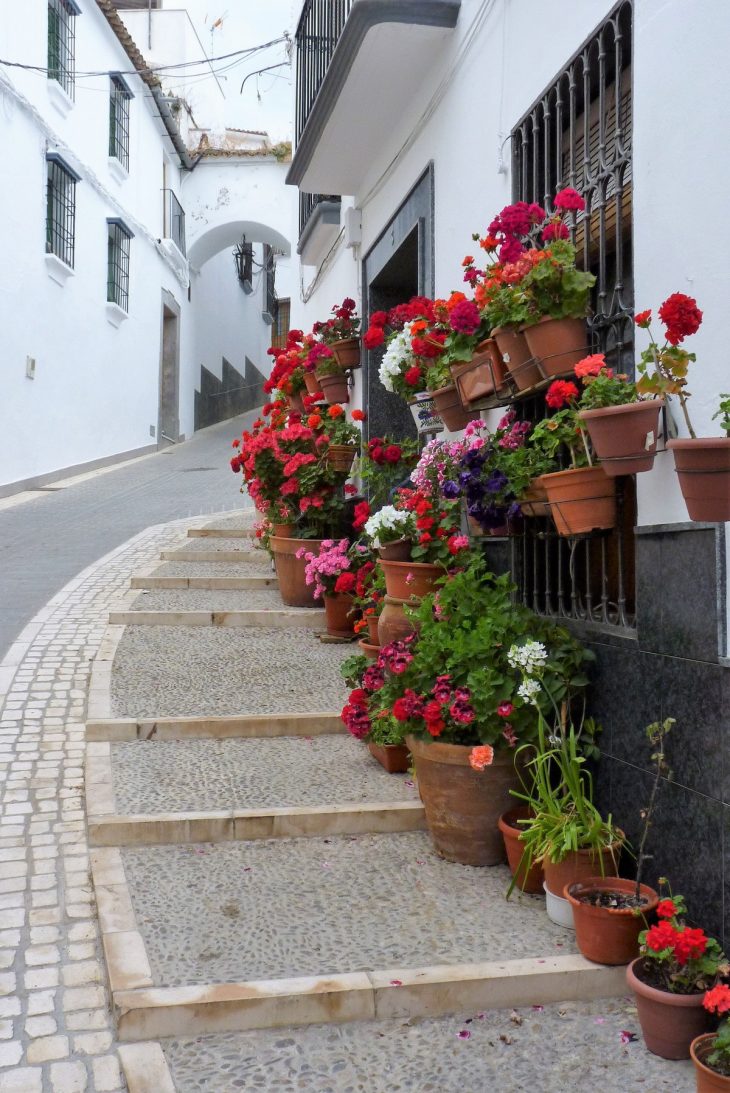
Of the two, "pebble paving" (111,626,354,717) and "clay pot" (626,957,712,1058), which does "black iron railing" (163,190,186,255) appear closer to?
"pebble paving" (111,626,354,717)

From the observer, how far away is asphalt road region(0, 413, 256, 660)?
7988 millimetres

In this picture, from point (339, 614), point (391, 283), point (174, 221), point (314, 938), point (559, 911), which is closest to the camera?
point (314, 938)

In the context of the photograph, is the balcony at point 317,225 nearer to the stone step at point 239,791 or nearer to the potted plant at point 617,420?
the stone step at point 239,791

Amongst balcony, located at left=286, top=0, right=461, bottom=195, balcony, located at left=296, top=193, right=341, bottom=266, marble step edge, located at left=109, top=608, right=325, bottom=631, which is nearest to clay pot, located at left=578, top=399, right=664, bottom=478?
balcony, located at left=286, top=0, right=461, bottom=195

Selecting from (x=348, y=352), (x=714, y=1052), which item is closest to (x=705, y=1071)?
(x=714, y=1052)

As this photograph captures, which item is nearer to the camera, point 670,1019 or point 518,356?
point 670,1019

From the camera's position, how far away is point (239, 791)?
388 cm

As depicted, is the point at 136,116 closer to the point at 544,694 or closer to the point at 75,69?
the point at 75,69

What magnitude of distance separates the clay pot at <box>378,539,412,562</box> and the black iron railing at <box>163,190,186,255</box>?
56.8 ft

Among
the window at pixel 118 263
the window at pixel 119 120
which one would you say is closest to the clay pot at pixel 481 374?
the window at pixel 118 263

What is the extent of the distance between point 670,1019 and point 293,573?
4716 millimetres

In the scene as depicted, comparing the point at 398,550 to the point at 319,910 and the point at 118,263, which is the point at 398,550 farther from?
the point at 118,263

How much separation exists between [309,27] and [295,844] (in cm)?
727

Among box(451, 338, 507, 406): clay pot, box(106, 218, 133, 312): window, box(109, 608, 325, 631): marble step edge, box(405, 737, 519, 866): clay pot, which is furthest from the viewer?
box(106, 218, 133, 312): window
